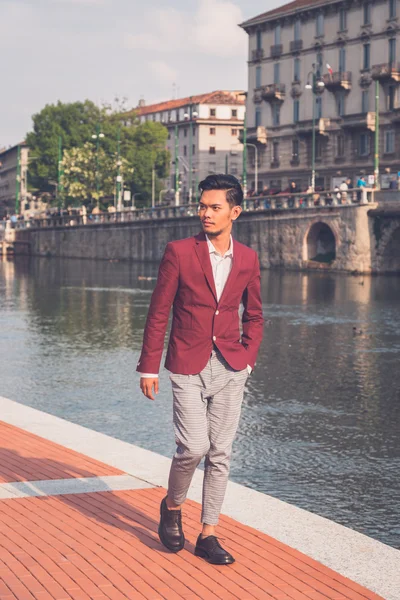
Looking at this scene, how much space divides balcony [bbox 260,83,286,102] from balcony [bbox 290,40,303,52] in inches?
115

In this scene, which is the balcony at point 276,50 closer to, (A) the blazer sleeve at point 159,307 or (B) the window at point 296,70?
(B) the window at point 296,70

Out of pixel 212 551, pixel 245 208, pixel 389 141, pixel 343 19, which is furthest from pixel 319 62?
pixel 212 551

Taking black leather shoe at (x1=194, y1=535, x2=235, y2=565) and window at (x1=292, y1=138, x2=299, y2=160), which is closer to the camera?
black leather shoe at (x1=194, y1=535, x2=235, y2=565)

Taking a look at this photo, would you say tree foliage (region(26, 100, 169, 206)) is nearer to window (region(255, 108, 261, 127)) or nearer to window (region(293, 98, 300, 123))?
window (region(255, 108, 261, 127))

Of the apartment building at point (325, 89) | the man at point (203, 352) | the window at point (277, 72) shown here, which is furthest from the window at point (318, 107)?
the man at point (203, 352)

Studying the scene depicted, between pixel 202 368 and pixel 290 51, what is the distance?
80.2 metres

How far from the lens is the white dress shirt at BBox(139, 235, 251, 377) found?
6.23 metres

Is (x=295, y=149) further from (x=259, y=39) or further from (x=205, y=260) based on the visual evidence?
(x=205, y=260)

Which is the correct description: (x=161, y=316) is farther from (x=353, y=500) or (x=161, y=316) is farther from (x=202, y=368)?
(x=353, y=500)

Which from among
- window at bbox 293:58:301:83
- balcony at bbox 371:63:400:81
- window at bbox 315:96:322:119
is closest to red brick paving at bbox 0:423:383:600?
balcony at bbox 371:63:400:81

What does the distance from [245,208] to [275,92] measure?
61.6 ft

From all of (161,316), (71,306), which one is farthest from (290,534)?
(71,306)

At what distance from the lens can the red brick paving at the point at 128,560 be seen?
550 centimetres

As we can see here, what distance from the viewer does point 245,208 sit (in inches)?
2721
